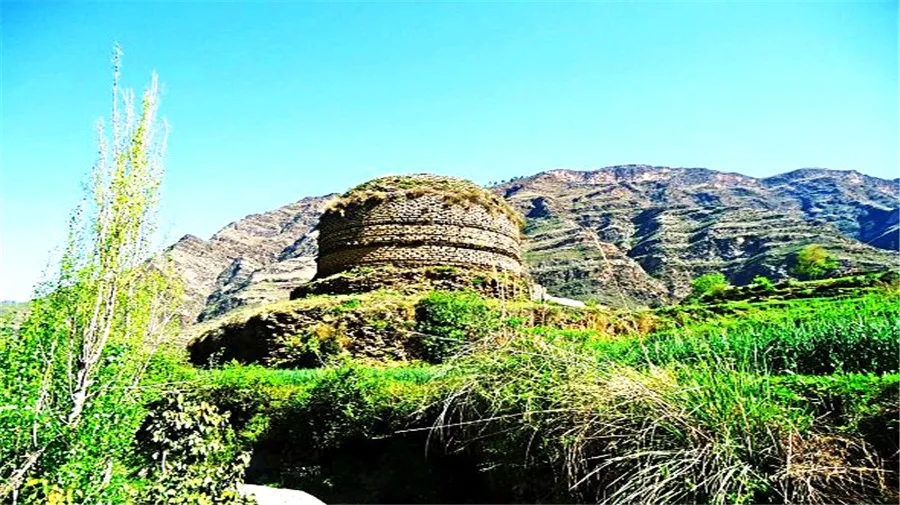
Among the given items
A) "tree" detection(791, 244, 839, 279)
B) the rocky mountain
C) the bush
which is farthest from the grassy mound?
"tree" detection(791, 244, 839, 279)

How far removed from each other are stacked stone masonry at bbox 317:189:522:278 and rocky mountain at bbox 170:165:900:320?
38.5 ft

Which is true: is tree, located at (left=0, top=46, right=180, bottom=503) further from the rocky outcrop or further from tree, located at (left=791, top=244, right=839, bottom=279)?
the rocky outcrop

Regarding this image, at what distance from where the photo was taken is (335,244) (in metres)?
20.5

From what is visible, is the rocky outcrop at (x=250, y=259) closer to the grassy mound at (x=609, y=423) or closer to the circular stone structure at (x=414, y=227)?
the circular stone structure at (x=414, y=227)

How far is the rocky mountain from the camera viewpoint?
193ft

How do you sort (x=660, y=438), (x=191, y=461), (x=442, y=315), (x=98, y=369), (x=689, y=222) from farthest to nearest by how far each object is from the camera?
(x=689, y=222) → (x=442, y=315) → (x=98, y=369) → (x=191, y=461) → (x=660, y=438)

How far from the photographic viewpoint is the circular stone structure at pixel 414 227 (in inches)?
772

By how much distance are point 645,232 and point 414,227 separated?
208 feet

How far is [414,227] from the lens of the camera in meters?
19.9

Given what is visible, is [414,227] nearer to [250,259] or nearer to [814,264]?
[814,264]

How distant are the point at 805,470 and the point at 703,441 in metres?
0.58

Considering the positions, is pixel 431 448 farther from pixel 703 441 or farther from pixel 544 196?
pixel 544 196

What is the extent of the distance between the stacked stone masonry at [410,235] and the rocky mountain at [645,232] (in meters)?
11.7

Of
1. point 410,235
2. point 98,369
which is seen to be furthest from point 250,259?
point 98,369
